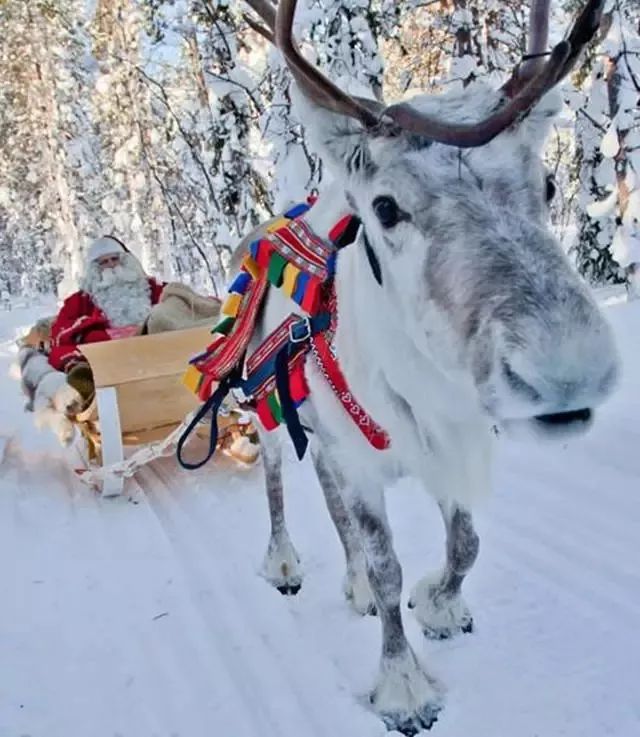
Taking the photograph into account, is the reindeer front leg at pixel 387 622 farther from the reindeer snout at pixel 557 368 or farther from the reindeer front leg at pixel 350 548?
the reindeer snout at pixel 557 368

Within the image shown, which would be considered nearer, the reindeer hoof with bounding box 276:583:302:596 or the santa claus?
the reindeer hoof with bounding box 276:583:302:596

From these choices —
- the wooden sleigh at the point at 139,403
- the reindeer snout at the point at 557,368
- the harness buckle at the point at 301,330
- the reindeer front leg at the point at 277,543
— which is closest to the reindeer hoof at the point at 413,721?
the reindeer front leg at the point at 277,543

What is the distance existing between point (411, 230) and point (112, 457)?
372 centimetres

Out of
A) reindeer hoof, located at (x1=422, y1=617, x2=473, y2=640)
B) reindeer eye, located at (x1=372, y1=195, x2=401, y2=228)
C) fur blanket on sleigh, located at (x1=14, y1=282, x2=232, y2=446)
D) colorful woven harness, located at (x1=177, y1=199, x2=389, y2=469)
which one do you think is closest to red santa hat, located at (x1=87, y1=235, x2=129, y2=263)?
fur blanket on sleigh, located at (x1=14, y1=282, x2=232, y2=446)

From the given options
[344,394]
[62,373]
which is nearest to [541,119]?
[344,394]

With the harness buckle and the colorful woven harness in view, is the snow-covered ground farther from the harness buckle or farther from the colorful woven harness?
the harness buckle

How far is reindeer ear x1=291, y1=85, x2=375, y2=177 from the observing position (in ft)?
6.32

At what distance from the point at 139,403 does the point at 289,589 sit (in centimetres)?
222

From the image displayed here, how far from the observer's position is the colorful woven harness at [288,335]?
259 cm

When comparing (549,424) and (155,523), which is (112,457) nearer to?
(155,523)

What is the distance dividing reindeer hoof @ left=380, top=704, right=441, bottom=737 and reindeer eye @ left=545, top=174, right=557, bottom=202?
1.80m

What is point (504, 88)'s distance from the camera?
189cm

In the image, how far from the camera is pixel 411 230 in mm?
1773

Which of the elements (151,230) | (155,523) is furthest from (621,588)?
(151,230)
